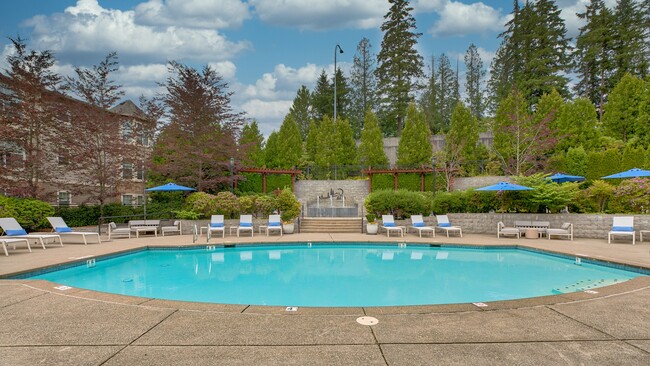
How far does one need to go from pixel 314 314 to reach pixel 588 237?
43.9ft

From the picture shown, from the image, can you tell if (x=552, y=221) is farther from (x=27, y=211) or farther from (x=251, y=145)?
(x=27, y=211)

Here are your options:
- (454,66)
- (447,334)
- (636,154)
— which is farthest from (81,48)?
(454,66)

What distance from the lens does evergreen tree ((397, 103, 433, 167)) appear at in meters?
25.8

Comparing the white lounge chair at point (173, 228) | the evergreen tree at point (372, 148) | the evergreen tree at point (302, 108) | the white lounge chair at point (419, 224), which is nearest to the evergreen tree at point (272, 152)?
the evergreen tree at point (372, 148)

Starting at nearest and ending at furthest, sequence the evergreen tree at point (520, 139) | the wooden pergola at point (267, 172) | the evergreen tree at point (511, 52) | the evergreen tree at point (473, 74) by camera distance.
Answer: the evergreen tree at point (520, 139)
the wooden pergola at point (267, 172)
the evergreen tree at point (511, 52)
the evergreen tree at point (473, 74)

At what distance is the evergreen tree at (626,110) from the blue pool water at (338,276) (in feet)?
55.1

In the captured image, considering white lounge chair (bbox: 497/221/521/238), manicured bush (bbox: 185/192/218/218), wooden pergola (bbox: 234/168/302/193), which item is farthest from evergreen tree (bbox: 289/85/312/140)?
white lounge chair (bbox: 497/221/521/238)

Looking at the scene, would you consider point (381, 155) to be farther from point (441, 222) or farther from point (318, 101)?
point (318, 101)

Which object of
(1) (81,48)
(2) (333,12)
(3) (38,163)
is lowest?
(3) (38,163)

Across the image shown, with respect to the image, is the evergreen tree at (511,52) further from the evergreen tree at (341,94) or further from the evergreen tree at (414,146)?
the evergreen tree at (341,94)

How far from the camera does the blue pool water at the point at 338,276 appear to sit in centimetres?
680

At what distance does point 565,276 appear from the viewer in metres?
8.11

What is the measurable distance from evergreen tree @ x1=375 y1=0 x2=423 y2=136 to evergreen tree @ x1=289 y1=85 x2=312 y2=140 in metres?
9.88

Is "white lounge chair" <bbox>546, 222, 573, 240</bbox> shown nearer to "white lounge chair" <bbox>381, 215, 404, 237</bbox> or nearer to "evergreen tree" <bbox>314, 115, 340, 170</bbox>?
"white lounge chair" <bbox>381, 215, 404, 237</bbox>
